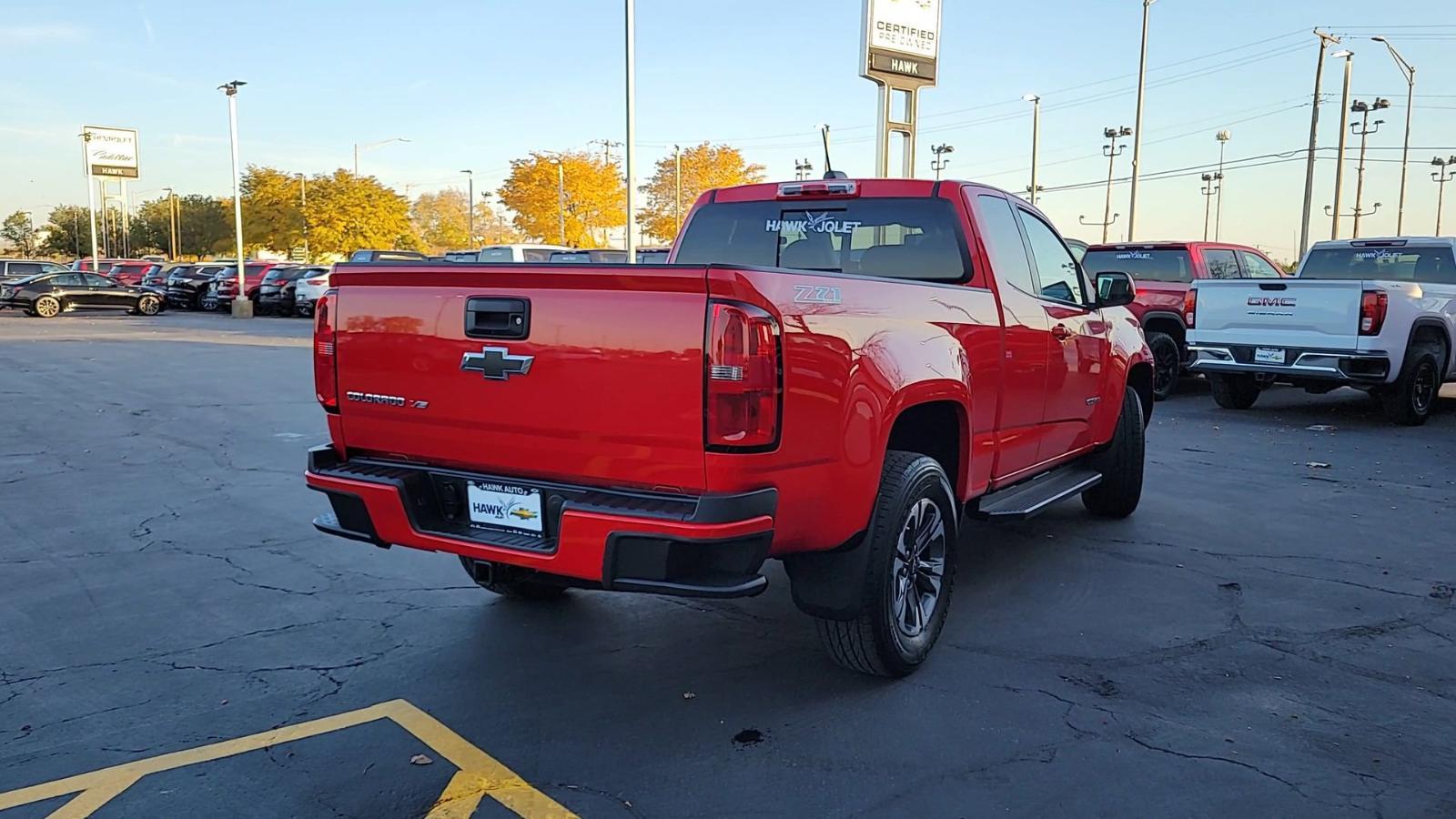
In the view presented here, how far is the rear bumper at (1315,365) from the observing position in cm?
1065

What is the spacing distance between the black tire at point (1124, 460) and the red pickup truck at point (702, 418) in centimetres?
191

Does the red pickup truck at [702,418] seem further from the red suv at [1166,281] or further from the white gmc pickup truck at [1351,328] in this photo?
the red suv at [1166,281]

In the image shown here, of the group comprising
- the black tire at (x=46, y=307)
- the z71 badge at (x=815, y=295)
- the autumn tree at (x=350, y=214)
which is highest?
the autumn tree at (x=350, y=214)

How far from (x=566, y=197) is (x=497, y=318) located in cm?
5749

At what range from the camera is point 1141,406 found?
23.0ft

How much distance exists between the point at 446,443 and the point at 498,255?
1814 centimetres

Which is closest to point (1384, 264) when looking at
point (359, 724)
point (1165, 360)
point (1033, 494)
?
point (1165, 360)

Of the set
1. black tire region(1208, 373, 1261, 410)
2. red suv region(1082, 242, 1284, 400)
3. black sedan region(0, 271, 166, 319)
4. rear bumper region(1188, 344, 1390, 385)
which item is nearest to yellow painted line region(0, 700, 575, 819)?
rear bumper region(1188, 344, 1390, 385)

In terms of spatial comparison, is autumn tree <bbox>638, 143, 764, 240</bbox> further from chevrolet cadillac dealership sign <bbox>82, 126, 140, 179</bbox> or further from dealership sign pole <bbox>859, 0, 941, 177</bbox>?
dealership sign pole <bbox>859, 0, 941, 177</bbox>

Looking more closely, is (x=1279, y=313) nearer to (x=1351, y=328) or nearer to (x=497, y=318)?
(x=1351, y=328)

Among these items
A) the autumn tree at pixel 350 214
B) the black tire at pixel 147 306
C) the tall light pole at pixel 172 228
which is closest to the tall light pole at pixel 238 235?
the black tire at pixel 147 306

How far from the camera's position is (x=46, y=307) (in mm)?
31922

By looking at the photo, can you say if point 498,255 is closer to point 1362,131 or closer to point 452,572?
point 452,572

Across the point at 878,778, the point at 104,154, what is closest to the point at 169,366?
the point at 878,778
